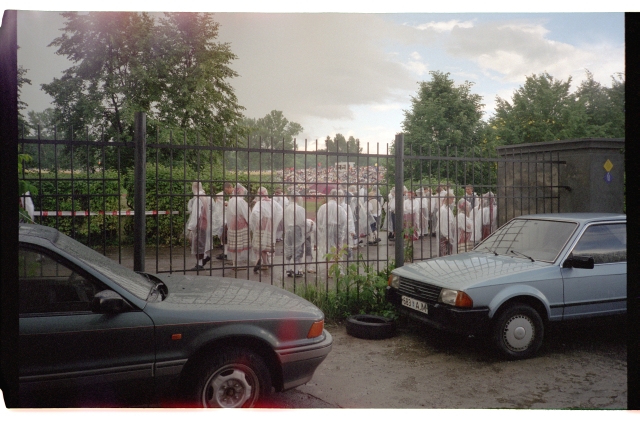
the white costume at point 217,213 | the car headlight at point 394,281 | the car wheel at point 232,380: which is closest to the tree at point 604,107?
the white costume at point 217,213

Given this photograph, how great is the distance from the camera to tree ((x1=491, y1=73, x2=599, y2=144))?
97.7 feet

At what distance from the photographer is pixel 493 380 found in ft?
15.8

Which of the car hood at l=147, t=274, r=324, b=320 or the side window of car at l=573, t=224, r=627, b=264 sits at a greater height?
the side window of car at l=573, t=224, r=627, b=264

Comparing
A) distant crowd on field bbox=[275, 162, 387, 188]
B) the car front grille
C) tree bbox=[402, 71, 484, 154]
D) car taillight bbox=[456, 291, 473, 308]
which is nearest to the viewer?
car taillight bbox=[456, 291, 473, 308]

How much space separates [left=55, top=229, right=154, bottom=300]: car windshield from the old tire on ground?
117 inches

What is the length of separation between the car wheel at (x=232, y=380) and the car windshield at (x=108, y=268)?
699mm

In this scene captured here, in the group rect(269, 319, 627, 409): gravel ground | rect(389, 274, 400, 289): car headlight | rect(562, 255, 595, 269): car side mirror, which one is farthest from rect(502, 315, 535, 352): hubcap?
rect(389, 274, 400, 289): car headlight

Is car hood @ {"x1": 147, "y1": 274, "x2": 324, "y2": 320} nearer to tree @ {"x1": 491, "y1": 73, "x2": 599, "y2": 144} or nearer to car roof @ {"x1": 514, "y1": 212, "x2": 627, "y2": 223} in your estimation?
car roof @ {"x1": 514, "y1": 212, "x2": 627, "y2": 223}

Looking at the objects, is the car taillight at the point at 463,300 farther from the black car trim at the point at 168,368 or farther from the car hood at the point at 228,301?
the black car trim at the point at 168,368

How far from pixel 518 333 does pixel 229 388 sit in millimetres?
3270

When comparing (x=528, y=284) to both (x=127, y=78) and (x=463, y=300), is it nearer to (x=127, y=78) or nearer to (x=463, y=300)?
(x=463, y=300)

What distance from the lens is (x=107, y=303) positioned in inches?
127

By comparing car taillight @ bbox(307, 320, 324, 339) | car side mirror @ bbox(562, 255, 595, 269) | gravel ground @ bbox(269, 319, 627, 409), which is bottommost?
gravel ground @ bbox(269, 319, 627, 409)

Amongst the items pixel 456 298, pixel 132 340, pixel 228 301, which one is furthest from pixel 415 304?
pixel 132 340
